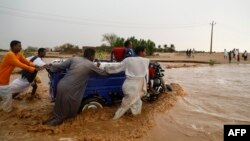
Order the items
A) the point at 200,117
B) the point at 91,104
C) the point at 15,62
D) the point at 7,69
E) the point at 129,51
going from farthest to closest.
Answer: the point at 129,51 < the point at 200,117 < the point at 7,69 < the point at 15,62 < the point at 91,104

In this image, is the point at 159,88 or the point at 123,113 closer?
the point at 123,113

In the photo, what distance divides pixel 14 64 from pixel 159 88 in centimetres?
414

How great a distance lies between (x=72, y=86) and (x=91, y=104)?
838 mm

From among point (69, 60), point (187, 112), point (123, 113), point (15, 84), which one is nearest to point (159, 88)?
point (187, 112)

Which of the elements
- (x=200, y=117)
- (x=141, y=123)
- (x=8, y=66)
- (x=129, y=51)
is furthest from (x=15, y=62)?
(x=200, y=117)

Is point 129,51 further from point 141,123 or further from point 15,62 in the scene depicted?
point 15,62

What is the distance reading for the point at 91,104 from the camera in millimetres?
7562

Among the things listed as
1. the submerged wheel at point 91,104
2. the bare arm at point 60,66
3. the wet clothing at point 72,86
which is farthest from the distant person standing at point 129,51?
the bare arm at point 60,66

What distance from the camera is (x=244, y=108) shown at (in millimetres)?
9352

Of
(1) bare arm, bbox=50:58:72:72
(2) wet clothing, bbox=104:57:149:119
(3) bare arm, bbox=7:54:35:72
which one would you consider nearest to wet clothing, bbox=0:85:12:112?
(3) bare arm, bbox=7:54:35:72

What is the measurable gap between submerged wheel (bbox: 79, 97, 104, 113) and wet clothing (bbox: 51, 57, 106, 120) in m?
0.35

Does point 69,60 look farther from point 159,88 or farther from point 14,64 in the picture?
point 159,88

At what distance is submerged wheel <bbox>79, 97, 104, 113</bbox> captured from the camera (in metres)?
7.50

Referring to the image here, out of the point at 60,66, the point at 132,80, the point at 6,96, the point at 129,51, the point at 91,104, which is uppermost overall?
the point at 129,51
